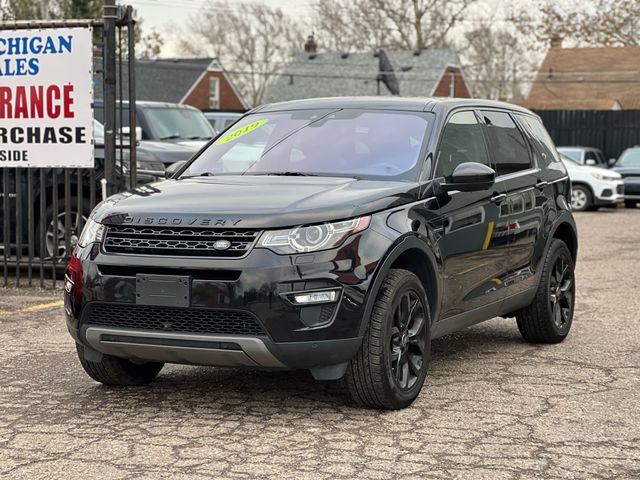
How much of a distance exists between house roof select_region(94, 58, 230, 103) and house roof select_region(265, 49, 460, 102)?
461cm

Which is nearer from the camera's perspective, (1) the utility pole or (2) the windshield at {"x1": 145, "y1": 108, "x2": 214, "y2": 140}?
(1) the utility pole

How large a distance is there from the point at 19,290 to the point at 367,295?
5.90 m

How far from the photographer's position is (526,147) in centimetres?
767

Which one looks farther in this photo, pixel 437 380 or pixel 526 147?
pixel 526 147

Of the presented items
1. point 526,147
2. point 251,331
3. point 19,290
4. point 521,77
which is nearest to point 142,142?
point 19,290

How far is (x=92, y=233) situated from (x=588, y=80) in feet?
185

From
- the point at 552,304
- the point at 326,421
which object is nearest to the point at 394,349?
the point at 326,421

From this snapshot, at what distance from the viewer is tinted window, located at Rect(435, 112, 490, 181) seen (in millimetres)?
6379

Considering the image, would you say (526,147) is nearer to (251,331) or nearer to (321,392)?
(321,392)

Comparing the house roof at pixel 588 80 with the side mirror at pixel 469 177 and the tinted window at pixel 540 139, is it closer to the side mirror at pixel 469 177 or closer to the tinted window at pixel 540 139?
the tinted window at pixel 540 139

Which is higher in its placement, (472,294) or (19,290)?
(472,294)

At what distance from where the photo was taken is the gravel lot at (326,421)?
4699 millimetres

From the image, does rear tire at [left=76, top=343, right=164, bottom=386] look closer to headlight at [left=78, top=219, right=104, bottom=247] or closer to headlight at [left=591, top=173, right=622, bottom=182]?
headlight at [left=78, top=219, right=104, bottom=247]

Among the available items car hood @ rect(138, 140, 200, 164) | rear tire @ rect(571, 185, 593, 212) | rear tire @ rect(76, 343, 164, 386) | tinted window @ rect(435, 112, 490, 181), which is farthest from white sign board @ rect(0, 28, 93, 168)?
rear tire @ rect(571, 185, 593, 212)
